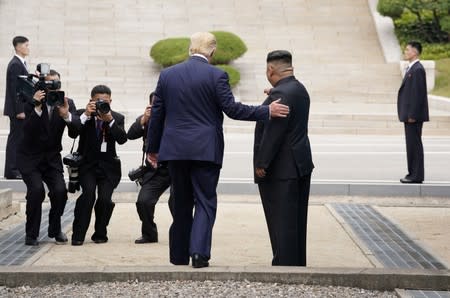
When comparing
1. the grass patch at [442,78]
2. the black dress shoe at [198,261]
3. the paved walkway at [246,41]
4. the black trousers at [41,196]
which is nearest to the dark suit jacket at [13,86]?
the black trousers at [41,196]

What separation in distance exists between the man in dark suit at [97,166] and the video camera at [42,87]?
417mm

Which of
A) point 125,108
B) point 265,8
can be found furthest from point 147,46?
point 125,108

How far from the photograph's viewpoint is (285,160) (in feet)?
27.2

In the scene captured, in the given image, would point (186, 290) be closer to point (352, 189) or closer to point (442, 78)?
point (352, 189)

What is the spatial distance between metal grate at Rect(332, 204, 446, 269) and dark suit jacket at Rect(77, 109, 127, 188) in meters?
2.41

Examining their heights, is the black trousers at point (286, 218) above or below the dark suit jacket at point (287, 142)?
below

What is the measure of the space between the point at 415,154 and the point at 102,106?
5167 mm

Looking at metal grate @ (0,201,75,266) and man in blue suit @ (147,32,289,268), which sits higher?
man in blue suit @ (147,32,289,268)

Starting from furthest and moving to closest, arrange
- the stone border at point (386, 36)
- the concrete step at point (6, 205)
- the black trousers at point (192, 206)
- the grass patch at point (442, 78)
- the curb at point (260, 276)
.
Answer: the stone border at point (386, 36) → the grass patch at point (442, 78) → the concrete step at point (6, 205) → the black trousers at point (192, 206) → the curb at point (260, 276)

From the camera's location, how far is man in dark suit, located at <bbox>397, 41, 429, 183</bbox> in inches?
540

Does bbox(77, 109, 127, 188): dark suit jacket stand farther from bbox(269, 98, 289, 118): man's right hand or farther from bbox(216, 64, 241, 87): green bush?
bbox(216, 64, 241, 87): green bush

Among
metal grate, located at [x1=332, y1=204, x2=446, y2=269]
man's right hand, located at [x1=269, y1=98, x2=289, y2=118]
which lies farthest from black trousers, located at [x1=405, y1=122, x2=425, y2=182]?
man's right hand, located at [x1=269, y1=98, x2=289, y2=118]

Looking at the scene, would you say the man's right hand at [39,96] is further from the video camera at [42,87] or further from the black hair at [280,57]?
the black hair at [280,57]

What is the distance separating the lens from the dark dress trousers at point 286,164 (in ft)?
27.0
